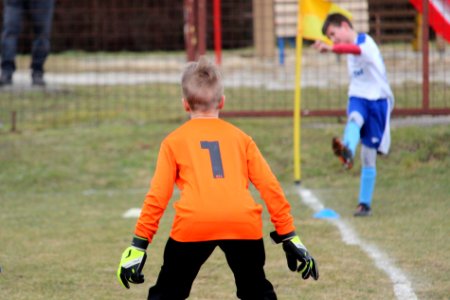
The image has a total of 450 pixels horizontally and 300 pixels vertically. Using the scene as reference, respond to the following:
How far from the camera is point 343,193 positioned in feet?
36.3

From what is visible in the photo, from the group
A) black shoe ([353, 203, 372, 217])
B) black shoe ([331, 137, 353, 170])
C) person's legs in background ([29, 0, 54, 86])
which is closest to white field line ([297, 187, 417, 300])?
black shoe ([353, 203, 372, 217])

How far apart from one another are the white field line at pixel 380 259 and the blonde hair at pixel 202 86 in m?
2.04

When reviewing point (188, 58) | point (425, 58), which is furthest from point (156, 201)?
point (188, 58)

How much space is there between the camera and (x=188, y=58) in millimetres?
13102

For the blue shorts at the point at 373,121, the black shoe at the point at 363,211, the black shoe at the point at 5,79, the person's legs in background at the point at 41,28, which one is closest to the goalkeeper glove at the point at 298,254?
the black shoe at the point at 363,211

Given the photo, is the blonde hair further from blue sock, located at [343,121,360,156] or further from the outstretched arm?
blue sock, located at [343,121,360,156]

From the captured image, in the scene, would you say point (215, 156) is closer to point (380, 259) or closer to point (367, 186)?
point (380, 259)

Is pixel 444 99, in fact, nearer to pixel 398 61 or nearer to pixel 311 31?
pixel 311 31

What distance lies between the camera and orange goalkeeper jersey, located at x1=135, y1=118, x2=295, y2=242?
4.86 m

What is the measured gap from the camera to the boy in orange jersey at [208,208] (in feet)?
16.0

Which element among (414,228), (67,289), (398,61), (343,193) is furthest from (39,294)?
(398,61)

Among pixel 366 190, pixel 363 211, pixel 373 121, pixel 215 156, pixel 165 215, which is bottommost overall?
pixel 165 215

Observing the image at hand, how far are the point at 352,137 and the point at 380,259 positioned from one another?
2170mm

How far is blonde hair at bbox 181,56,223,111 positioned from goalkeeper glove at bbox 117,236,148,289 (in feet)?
2.27
